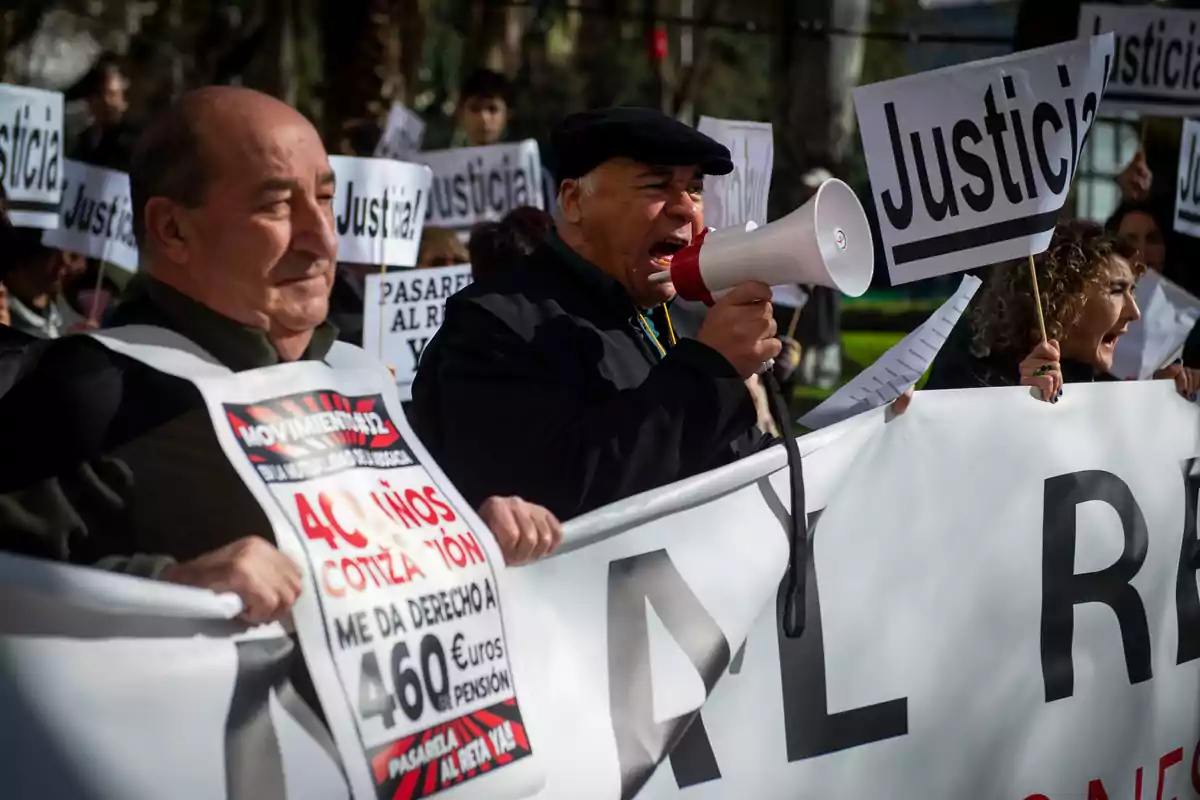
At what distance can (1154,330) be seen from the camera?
6109 mm

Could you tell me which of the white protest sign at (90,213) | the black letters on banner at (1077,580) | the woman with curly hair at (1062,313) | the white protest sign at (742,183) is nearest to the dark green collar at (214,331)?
the black letters on banner at (1077,580)

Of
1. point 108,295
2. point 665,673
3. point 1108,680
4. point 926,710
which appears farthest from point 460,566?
point 108,295

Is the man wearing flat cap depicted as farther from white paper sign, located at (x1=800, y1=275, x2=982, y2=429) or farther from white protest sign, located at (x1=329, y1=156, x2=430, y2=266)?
white protest sign, located at (x1=329, y1=156, x2=430, y2=266)

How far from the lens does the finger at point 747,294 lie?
303 cm

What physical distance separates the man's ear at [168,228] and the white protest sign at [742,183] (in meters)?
2.92

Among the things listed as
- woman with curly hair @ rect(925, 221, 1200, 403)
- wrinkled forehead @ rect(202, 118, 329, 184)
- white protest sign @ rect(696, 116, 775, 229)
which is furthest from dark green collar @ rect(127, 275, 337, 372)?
white protest sign @ rect(696, 116, 775, 229)

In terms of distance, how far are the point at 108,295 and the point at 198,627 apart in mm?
6322

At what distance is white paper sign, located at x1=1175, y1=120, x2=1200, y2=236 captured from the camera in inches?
287

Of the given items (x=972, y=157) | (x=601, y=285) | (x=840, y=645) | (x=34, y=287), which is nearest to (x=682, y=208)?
(x=601, y=285)

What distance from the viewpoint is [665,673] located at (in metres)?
2.92

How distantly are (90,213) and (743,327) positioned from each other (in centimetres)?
514

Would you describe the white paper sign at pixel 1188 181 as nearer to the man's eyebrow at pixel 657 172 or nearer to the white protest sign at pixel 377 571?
the man's eyebrow at pixel 657 172

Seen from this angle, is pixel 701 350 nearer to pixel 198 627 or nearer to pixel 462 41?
pixel 198 627

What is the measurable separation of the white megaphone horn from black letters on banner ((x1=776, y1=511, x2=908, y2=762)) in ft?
1.52
